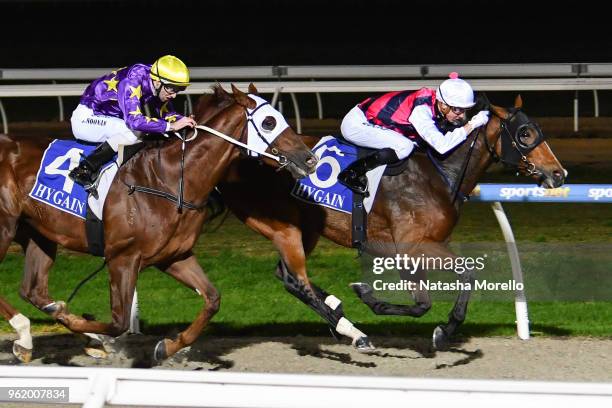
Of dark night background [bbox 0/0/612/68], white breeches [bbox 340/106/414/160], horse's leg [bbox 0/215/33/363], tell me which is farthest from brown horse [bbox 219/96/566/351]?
dark night background [bbox 0/0/612/68]

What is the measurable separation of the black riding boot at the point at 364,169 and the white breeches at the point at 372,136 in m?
0.04

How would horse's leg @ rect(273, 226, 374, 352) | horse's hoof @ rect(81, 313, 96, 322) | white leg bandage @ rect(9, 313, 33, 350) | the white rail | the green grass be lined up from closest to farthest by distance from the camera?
1. the white rail
2. white leg bandage @ rect(9, 313, 33, 350)
3. horse's leg @ rect(273, 226, 374, 352)
4. horse's hoof @ rect(81, 313, 96, 322)
5. the green grass

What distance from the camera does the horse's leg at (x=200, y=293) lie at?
5699 millimetres

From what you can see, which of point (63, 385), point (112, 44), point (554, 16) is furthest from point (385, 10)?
point (63, 385)

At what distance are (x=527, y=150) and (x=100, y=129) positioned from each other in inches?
82.8

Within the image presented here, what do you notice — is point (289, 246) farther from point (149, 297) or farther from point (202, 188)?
point (149, 297)

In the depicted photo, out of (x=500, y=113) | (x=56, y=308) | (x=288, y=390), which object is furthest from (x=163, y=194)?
(x=288, y=390)

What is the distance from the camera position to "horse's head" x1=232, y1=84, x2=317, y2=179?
539 cm

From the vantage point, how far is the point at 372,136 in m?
6.21

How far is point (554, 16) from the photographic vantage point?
18500 mm

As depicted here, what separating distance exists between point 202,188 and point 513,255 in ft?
5.84

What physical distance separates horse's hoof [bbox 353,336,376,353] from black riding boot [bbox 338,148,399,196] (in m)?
0.76

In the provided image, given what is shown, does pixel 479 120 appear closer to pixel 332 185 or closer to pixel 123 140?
pixel 332 185

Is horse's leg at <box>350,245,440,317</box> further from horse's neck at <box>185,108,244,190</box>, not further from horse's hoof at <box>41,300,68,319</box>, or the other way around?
horse's hoof at <box>41,300,68,319</box>
